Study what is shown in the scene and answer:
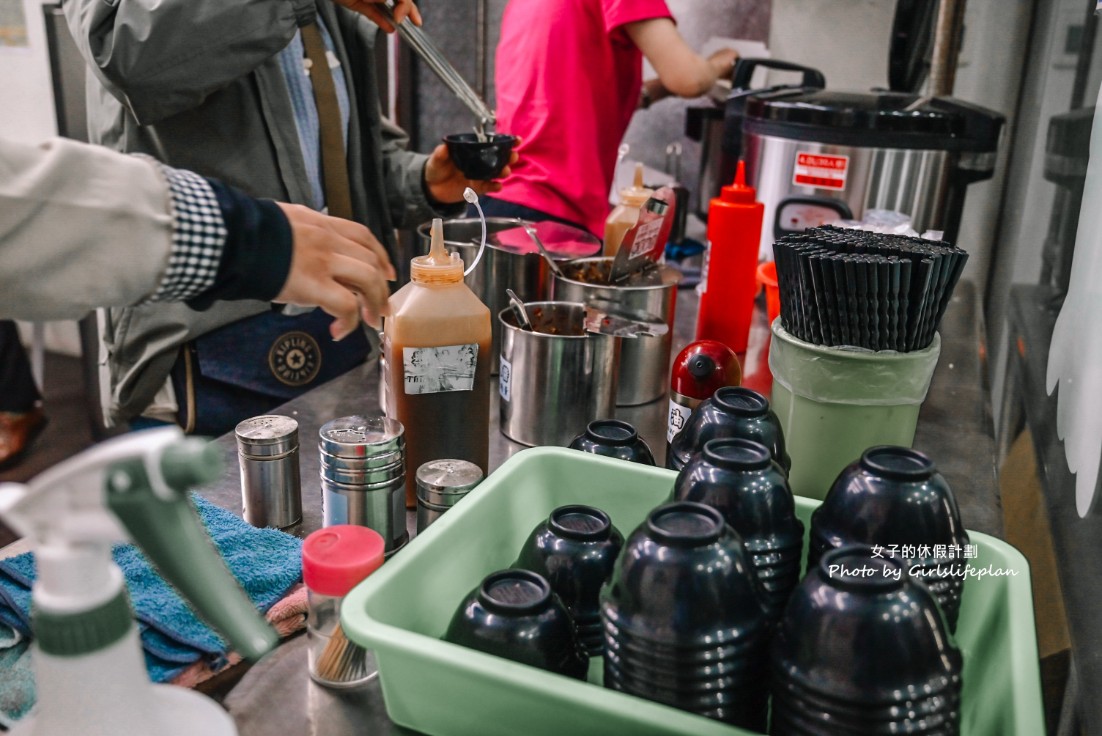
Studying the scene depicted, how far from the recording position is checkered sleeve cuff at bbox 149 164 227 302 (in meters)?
0.72

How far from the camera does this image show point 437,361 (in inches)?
40.5

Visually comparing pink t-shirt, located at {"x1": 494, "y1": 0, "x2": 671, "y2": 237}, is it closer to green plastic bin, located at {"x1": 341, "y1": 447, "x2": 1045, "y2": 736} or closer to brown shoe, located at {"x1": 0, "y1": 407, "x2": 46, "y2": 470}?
green plastic bin, located at {"x1": 341, "y1": 447, "x2": 1045, "y2": 736}

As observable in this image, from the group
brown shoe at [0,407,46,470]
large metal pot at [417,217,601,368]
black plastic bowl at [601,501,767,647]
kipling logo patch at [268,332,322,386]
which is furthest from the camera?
brown shoe at [0,407,46,470]

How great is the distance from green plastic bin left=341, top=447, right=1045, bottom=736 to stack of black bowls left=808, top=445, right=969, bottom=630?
2.4 inches

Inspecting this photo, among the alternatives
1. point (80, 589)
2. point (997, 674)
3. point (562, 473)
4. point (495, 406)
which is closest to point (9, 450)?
point (495, 406)

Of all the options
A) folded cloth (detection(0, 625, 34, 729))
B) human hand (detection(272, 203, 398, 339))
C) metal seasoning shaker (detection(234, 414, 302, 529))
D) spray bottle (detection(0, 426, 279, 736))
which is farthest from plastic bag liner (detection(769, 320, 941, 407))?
folded cloth (detection(0, 625, 34, 729))

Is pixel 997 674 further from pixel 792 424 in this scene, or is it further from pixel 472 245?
pixel 472 245

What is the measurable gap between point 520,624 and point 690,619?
0.13 m

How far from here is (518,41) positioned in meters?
2.28

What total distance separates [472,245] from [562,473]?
2.05 ft

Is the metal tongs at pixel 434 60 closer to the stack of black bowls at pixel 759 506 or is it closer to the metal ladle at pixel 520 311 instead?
the metal ladle at pixel 520 311

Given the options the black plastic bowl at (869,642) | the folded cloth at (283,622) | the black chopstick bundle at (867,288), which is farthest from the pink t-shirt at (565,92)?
the black plastic bowl at (869,642)

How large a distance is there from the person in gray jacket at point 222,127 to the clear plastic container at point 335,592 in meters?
0.89

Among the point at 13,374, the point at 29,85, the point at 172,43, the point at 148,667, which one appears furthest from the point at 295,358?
the point at 29,85
